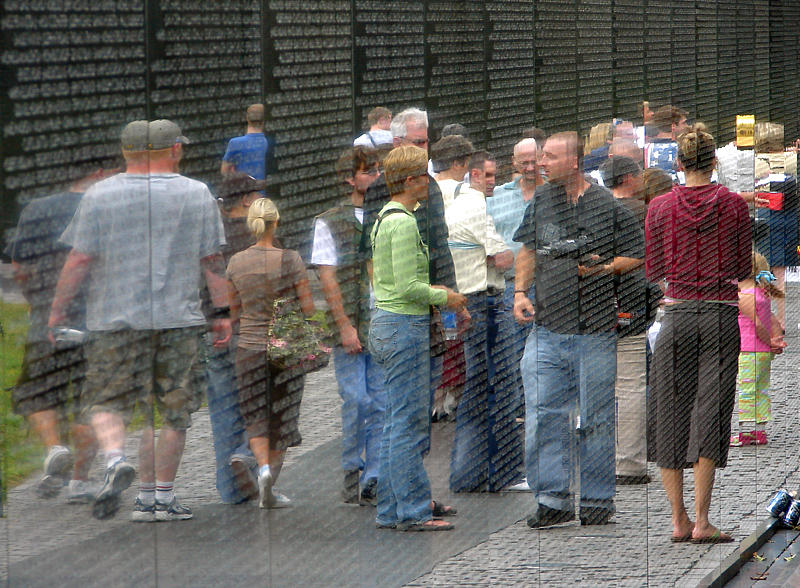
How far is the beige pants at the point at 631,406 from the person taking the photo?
4.49 meters

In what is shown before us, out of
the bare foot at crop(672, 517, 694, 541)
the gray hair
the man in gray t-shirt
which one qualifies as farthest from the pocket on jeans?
the bare foot at crop(672, 517, 694, 541)

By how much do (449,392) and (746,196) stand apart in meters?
3.07

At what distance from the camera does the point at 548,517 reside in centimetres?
367

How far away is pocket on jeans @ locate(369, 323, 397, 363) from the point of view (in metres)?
2.79

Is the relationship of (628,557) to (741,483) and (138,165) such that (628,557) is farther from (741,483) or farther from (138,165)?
(138,165)

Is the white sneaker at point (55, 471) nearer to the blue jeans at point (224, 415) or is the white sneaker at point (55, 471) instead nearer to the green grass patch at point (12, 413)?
the green grass patch at point (12, 413)

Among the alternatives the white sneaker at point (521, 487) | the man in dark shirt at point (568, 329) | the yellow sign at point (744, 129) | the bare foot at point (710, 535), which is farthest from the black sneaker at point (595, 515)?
the yellow sign at point (744, 129)

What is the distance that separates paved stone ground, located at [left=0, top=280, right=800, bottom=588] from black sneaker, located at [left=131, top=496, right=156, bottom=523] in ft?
0.07

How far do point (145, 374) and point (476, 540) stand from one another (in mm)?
1478

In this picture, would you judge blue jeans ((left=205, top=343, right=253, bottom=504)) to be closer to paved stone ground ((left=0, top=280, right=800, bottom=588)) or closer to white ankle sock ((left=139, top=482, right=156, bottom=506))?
paved stone ground ((left=0, top=280, right=800, bottom=588))

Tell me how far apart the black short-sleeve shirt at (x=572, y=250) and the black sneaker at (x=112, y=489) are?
1.85 m

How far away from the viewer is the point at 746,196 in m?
5.68

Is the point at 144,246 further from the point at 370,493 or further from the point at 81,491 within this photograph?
the point at 370,493

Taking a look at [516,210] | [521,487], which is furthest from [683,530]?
[516,210]
